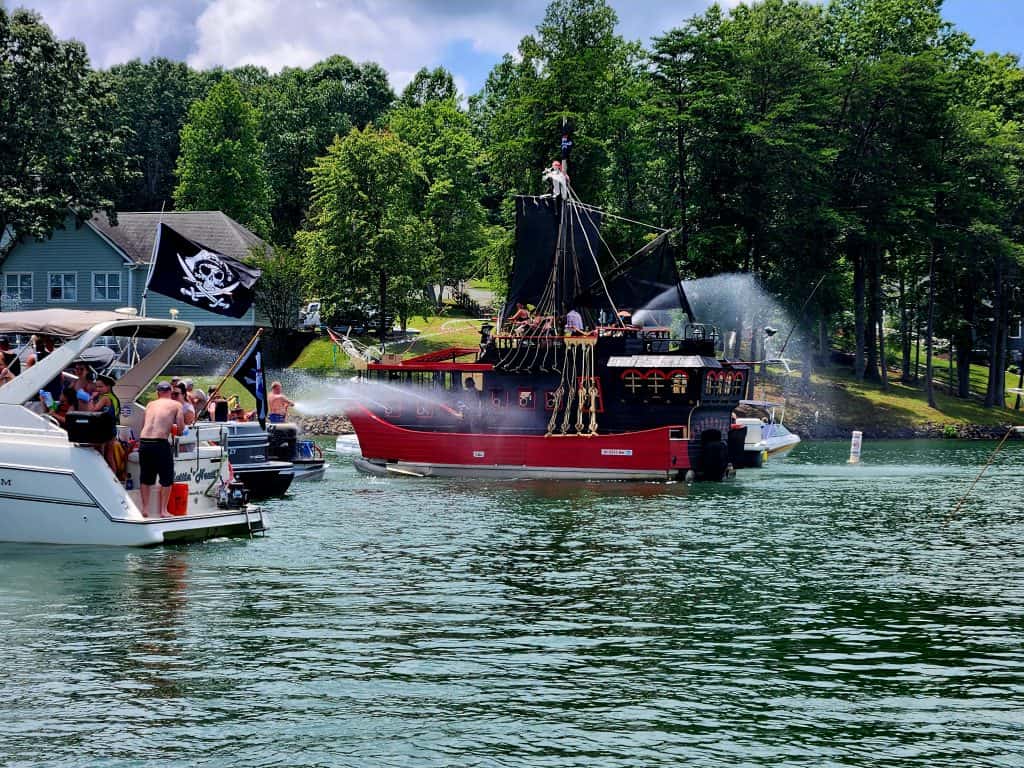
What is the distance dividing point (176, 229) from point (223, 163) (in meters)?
24.0

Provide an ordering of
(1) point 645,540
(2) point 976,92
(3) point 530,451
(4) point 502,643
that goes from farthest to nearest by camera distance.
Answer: (2) point 976,92, (3) point 530,451, (1) point 645,540, (4) point 502,643

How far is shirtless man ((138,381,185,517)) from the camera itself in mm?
20562

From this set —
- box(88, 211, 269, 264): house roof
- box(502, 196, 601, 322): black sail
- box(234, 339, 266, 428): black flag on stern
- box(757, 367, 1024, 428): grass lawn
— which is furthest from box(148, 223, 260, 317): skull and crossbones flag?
box(757, 367, 1024, 428): grass lawn

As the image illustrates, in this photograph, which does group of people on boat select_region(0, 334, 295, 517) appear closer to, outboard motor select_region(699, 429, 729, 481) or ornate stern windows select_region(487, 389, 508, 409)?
ornate stern windows select_region(487, 389, 508, 409)

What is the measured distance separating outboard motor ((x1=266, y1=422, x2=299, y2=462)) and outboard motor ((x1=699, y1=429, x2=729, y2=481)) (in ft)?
45.5

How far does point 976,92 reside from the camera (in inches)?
3152

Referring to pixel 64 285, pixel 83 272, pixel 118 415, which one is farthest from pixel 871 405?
pixel 118 415

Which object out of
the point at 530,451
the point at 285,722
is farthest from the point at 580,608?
the point at 530,451

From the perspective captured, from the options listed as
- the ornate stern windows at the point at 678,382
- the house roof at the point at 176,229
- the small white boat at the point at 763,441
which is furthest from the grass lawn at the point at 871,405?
the house roof at the point at 176,229

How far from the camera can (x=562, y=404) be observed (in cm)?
4194

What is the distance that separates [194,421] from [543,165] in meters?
51.5

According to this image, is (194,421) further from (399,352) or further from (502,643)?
(399,352)

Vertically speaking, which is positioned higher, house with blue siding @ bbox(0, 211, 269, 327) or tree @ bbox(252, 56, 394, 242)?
tree @ bbox(252, 56, 394, 242)

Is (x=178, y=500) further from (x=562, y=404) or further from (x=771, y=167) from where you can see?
(x=771, y=167)
